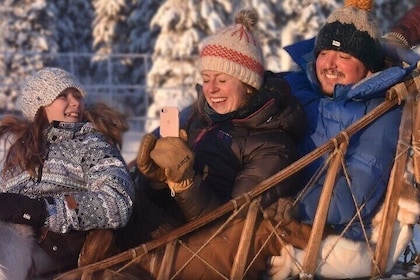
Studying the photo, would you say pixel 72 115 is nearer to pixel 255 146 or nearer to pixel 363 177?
pixel 255 146

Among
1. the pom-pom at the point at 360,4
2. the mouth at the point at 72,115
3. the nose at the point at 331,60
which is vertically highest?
the pom-pom at the point at 360,4

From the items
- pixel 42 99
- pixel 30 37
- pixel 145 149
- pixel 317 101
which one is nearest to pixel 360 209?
pixel 317 101

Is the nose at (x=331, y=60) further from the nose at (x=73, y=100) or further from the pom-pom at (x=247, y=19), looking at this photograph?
the nose at (x=73, y=100)

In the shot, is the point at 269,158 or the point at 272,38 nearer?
the point at 269,158

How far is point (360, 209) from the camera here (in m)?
2.55

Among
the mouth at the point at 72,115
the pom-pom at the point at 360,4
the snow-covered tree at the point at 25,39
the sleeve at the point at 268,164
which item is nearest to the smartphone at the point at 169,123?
the sleeve at the point at 268,164

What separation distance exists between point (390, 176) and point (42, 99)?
1.31 m

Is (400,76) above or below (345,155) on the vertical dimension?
above

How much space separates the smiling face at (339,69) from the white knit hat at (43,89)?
994 millimetres

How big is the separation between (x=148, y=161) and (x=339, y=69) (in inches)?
38.5

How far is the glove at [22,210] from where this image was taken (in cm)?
226

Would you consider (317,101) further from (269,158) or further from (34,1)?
(34,1)

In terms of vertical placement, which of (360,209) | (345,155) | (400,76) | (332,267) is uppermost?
(400,76)

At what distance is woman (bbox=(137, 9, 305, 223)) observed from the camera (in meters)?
2.58
